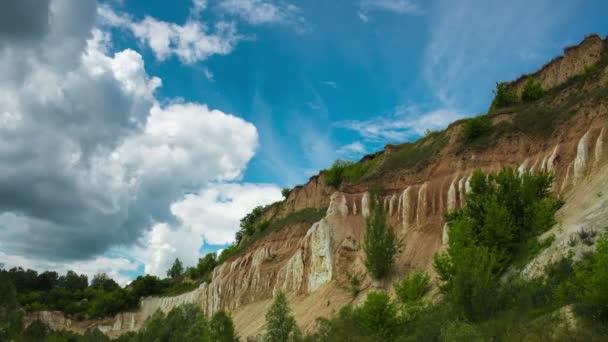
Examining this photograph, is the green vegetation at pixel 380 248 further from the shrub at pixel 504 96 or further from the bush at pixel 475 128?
the shrub at pixel 504 96

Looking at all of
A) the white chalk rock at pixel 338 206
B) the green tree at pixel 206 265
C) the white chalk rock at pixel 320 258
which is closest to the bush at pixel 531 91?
the white chalk rock at pixel 338 206

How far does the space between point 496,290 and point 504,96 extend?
31.3 meters

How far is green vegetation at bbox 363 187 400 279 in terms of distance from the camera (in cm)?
3709

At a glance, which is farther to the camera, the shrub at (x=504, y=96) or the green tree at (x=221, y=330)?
the shrub at (x=504, y=96)

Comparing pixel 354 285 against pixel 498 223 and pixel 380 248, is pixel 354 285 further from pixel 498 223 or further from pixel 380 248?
pixel 498 223

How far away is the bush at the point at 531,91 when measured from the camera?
44.9 meters

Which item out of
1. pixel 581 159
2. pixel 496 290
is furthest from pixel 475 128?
pixel 496 290

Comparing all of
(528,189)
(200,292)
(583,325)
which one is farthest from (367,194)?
(200,292)

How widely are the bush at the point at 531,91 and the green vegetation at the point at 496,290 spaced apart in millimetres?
15922

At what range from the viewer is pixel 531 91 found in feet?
148

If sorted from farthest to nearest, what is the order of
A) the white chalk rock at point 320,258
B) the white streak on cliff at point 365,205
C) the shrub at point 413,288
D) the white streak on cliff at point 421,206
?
1. the white streak on cliff at point 365,205
2. the white chalk rock at point 320,258
3. the white streak on cliff at point 421,206
4. the shrub at point 413,288

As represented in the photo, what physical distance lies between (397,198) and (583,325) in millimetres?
27071

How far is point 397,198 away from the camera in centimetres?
4338

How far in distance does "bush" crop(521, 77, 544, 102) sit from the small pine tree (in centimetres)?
2779
